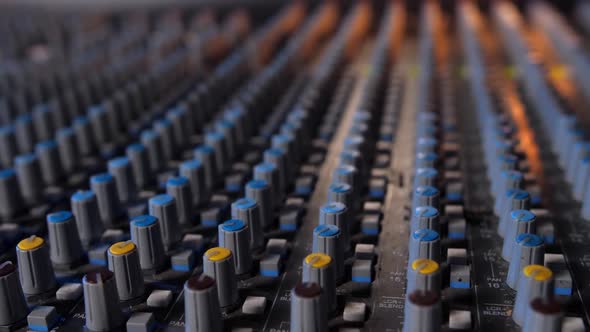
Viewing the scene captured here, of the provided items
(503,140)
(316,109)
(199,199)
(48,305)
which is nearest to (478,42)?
(316,109)

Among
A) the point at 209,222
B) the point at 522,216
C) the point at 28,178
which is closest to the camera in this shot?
the point at 522,216

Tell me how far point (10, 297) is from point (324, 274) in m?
0.58

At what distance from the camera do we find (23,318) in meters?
1.13

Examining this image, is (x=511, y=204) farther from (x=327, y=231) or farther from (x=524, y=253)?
(x=327, y=231)

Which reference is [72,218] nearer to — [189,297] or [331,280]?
[189,297]

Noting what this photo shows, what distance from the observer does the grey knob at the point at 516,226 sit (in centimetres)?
120

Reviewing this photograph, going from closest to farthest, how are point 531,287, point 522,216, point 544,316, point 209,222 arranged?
point 544,316, point 531,287, point 522,216, point 209,222

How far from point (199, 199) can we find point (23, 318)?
53cm

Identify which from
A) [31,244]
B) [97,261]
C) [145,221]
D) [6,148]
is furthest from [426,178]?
[6,148]

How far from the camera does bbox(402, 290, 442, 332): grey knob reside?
95 cm

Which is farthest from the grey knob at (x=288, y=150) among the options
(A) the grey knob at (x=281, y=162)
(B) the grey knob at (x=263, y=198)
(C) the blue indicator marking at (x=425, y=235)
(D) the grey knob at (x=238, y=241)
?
(C) the blue indicator marking at (x=425, y=235)

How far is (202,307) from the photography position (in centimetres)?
102

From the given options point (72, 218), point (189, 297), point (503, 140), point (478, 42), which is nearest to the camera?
point (189, 297)

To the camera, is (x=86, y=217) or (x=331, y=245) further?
(x=86, y=217)
